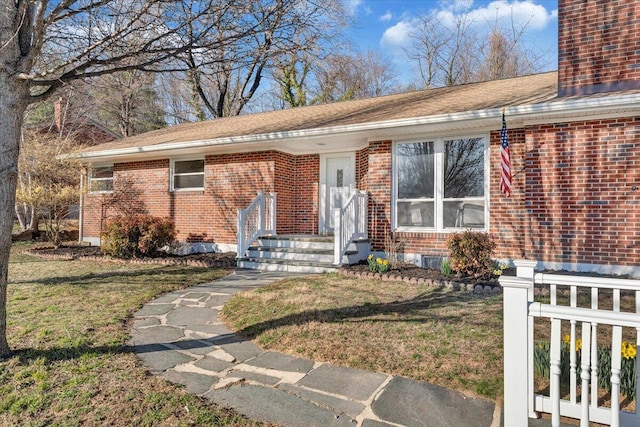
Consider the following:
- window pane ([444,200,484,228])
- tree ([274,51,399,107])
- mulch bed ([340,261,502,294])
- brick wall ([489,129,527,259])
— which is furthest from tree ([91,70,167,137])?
brick wall ([489,129,527,259])

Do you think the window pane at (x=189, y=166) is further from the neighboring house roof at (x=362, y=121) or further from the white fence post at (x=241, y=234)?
the white fence post at (x=241, y=234)

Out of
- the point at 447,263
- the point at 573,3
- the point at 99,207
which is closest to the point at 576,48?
the point at 573,3

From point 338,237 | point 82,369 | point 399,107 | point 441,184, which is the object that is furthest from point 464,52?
point 82,369

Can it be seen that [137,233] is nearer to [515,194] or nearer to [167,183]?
[167,183]

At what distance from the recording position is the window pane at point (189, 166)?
36.0 feet

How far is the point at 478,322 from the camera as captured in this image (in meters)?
4.23

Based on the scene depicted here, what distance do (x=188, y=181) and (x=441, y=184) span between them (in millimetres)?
6870

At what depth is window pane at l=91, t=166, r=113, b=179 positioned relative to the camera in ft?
41.3

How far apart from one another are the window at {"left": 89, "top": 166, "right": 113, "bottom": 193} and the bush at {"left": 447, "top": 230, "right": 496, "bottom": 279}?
421 inches

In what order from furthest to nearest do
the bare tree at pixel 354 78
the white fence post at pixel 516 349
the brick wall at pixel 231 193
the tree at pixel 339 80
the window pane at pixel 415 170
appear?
the bare tree at pixel 354 78, the tree at pixel 339 80, the brick wall at pixel 231 193, the window pane at pixel 415 170, the white fence post at pixel 516 349

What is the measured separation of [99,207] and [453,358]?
1229 centimetres

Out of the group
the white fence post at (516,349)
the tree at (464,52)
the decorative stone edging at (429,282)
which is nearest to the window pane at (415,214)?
the decorative stone edging at (429,282)

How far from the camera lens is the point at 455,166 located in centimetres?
790

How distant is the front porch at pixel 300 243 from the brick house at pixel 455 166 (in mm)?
75
